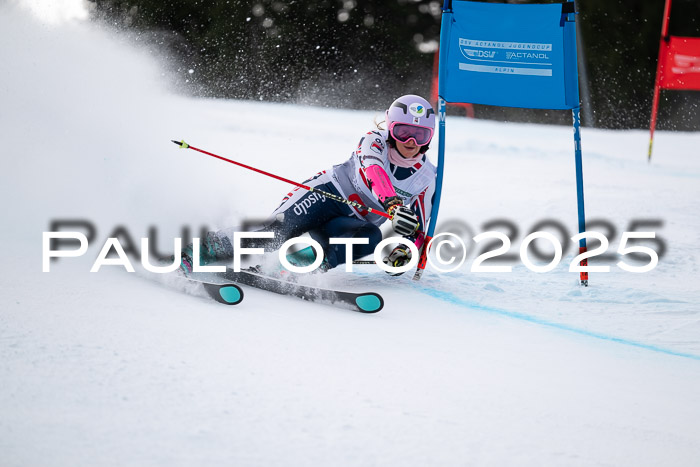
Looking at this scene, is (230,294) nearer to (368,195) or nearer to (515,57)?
(368,195)

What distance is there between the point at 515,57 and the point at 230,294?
2.02 m

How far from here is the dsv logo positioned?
3.64 meters

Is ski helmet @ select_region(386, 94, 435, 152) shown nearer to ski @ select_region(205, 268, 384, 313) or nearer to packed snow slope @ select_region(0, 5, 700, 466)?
packed snow slope @ select_region(0, 5, 700, 466)

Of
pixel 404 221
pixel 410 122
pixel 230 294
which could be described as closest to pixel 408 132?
pixel 410 122

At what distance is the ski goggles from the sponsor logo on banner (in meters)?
0.56

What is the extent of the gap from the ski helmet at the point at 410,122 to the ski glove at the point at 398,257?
534 mm

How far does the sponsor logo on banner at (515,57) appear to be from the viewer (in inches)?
146

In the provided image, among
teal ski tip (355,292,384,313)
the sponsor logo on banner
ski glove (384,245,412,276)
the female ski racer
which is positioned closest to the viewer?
teal ski tip (355,292,384,313)

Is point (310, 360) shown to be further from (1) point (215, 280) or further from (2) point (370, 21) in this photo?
(2) point (370, 21)

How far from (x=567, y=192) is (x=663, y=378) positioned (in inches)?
160

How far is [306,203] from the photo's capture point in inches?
144

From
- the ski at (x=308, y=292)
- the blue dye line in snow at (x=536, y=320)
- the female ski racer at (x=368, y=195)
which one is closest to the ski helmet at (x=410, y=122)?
the female ski racer at (x=368, y=195)

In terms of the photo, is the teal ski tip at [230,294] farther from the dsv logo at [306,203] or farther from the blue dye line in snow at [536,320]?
the blue dye line in snow at [536,320]

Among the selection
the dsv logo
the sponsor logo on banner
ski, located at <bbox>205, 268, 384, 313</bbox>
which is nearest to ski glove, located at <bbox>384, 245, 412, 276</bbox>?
the dsv logo
